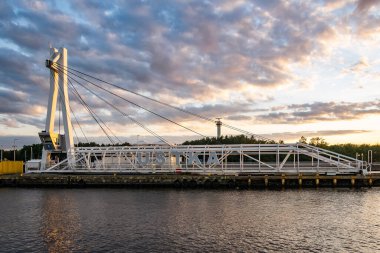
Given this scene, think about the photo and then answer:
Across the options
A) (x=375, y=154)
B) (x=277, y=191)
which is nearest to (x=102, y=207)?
(x=277, y=191)

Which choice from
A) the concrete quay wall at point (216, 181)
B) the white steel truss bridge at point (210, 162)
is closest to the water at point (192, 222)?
the concrete quay wall at point (216, 181)

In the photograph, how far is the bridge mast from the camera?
67562mm

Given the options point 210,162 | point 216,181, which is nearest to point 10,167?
point 210,162

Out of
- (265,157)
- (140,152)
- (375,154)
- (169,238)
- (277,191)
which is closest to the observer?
(169,238)

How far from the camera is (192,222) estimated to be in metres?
33.2

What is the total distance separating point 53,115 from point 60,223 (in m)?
38.4

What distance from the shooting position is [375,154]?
129 meters

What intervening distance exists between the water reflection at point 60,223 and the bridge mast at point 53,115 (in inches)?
756

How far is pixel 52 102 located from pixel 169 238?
46.9 metres

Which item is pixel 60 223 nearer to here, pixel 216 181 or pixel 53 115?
pixel 216 181

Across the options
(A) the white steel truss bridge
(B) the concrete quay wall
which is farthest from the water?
(A) the white steel truss bridge

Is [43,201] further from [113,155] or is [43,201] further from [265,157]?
[265,157]

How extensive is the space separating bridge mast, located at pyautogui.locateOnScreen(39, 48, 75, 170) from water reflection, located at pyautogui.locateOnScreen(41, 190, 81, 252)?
63.0ft

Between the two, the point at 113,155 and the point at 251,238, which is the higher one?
the point at 113,155
